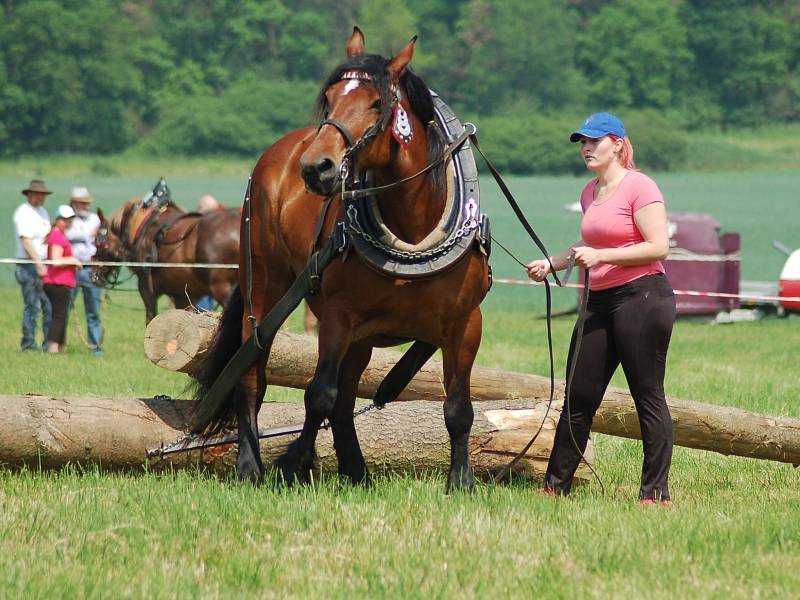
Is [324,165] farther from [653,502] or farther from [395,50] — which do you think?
[395,50]

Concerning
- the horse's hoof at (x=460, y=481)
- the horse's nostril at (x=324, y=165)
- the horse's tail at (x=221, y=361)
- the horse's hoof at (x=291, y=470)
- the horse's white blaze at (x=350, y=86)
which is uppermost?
the horse's white blaze at (x=350, y=86)

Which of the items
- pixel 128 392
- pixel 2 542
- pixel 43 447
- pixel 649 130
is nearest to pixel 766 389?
pixel 128 392

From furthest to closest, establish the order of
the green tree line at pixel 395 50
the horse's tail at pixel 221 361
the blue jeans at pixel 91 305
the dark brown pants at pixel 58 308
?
the green tree line at pixel 395 50 → the blue jeans at pixel 91 305 → the dark brown pants at pixel 58 308 → the horse's tail at pixel 221 361

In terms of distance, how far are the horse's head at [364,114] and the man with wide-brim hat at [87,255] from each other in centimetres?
998

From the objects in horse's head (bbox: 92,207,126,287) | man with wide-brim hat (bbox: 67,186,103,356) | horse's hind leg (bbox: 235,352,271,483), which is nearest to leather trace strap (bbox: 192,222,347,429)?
horse's hind leg (bbox: 235,352,271,483)

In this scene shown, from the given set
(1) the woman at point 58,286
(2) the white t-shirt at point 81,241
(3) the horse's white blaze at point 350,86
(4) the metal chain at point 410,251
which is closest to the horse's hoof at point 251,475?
(4) the metal chain at point 410,251

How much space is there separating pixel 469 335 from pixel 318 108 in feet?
4.16

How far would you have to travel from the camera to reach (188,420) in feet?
24.4

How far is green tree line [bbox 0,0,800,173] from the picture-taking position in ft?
257

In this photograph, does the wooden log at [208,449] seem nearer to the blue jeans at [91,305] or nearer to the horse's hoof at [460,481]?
the horse's hoof at [460,481]

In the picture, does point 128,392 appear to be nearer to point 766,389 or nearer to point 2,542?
point 766,389

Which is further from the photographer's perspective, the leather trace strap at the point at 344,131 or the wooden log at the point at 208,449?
the wooden log at the point at 208,449

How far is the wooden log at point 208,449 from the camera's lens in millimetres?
6969

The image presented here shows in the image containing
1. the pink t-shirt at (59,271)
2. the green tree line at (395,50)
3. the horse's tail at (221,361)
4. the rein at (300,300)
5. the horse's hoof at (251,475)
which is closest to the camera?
the rein at (300,300)
